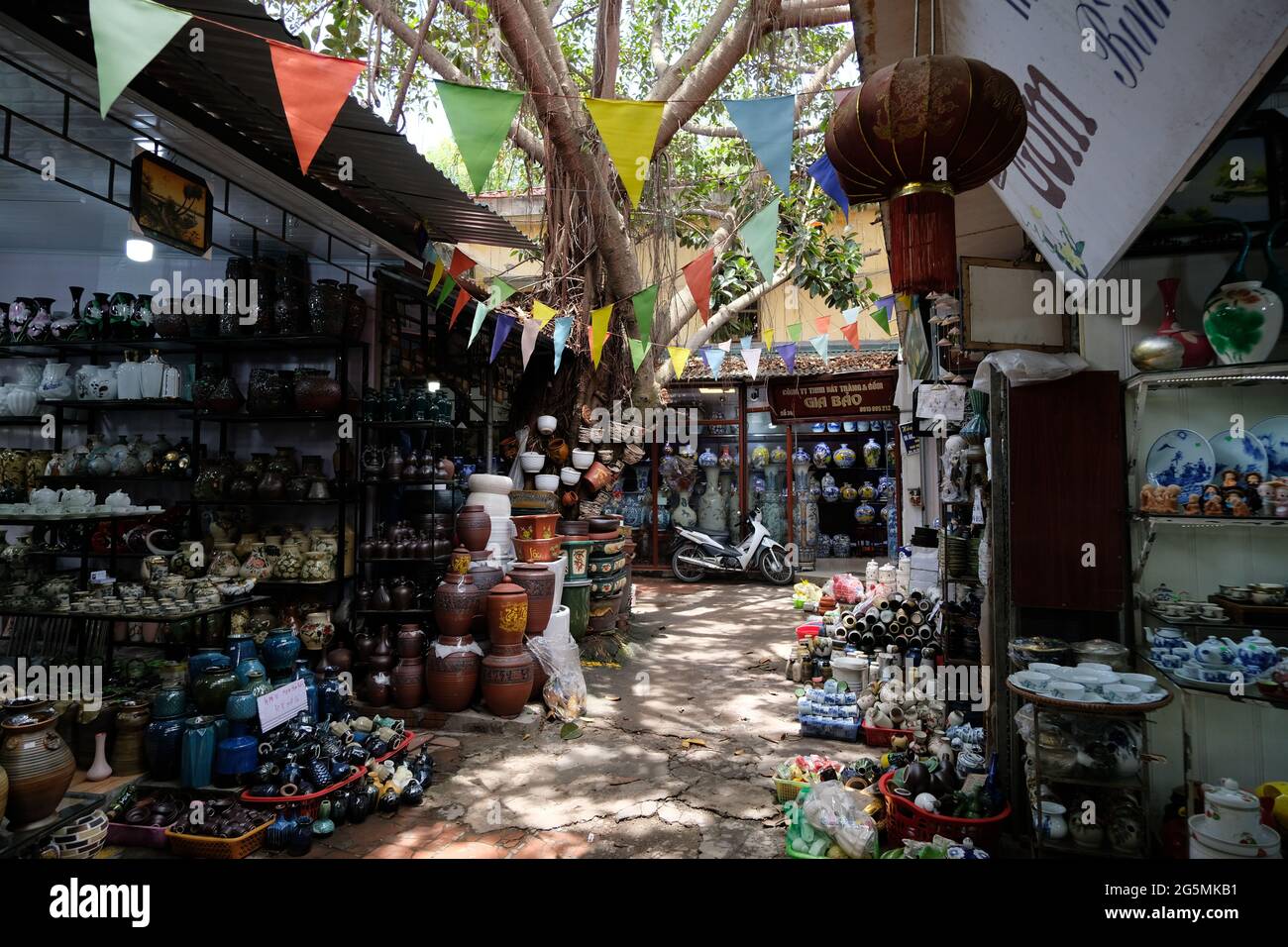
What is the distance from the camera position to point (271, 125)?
391 cm

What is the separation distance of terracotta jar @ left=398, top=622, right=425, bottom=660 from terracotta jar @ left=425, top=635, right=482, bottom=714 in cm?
13

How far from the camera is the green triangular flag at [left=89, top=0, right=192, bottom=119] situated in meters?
2.10

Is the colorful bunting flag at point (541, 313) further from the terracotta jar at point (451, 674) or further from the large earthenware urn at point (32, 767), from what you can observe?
the large earthenware urn at point (32, 767)

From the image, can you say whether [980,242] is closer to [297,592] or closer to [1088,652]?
[1088,652]

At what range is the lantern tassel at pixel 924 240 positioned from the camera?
206 cm

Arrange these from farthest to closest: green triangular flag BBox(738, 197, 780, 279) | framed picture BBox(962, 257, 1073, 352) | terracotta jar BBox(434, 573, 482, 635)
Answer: terracotta jar BBox(434, 573, 482, 635), green triangular flag BBox(738, 197, 780, 279), framed picture BBox(962, 257, 1073, 352)

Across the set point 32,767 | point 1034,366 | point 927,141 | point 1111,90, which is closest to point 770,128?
point 927,141

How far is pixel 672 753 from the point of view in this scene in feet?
14.3

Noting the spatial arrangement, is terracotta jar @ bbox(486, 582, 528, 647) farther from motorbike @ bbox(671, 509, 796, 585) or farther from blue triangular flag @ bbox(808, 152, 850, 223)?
motorbike @ bbox(671, 509, 796, 585)

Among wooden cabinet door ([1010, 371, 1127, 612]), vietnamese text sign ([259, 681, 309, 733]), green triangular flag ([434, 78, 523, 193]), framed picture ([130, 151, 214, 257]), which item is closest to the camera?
green triangular flag ([434, 78, 523, 193])

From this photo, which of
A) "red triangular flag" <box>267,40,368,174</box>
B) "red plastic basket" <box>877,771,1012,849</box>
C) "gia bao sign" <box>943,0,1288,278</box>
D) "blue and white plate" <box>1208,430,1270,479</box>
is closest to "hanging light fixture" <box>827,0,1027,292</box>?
"gia bao sign" <box>943,0,1288,278</box>

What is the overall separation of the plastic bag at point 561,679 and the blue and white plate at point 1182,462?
144 inches

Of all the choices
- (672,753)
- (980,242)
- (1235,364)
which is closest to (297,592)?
(672,753)
